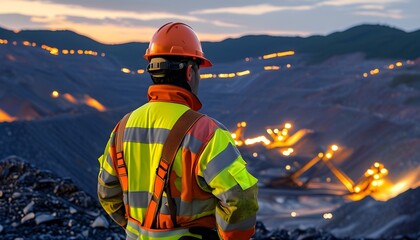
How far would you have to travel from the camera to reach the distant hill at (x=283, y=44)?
248 feet

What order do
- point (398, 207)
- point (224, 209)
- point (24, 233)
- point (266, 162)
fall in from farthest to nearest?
point (266, 162) < point (398, 207) < point (24, 233) < point (224, 209)

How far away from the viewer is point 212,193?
9.53 ft

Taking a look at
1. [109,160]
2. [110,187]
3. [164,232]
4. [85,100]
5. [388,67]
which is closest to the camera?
[164,232]

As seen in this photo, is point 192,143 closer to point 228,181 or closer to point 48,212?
point 228,181

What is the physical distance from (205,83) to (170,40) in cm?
8507

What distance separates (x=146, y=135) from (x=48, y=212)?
5907 mm

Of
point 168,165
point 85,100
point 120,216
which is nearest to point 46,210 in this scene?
point 120,216

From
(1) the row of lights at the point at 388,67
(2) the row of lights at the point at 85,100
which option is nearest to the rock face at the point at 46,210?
(2) the row of lights at the point at 85,100

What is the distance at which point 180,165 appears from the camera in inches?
115

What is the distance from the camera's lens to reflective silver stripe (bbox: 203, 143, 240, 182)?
2.78 meters

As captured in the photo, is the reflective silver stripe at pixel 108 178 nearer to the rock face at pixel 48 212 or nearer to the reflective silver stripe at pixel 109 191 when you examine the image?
the reflective silver stripe at pixel 109 191

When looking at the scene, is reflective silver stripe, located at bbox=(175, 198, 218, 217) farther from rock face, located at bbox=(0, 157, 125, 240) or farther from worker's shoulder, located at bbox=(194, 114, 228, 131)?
rock face, located at bbox=(0, 157, 125, 240)

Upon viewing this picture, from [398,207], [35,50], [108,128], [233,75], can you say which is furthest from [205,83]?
[398,207]

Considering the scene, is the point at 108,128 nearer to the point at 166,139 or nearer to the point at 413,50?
the point at 413,50
